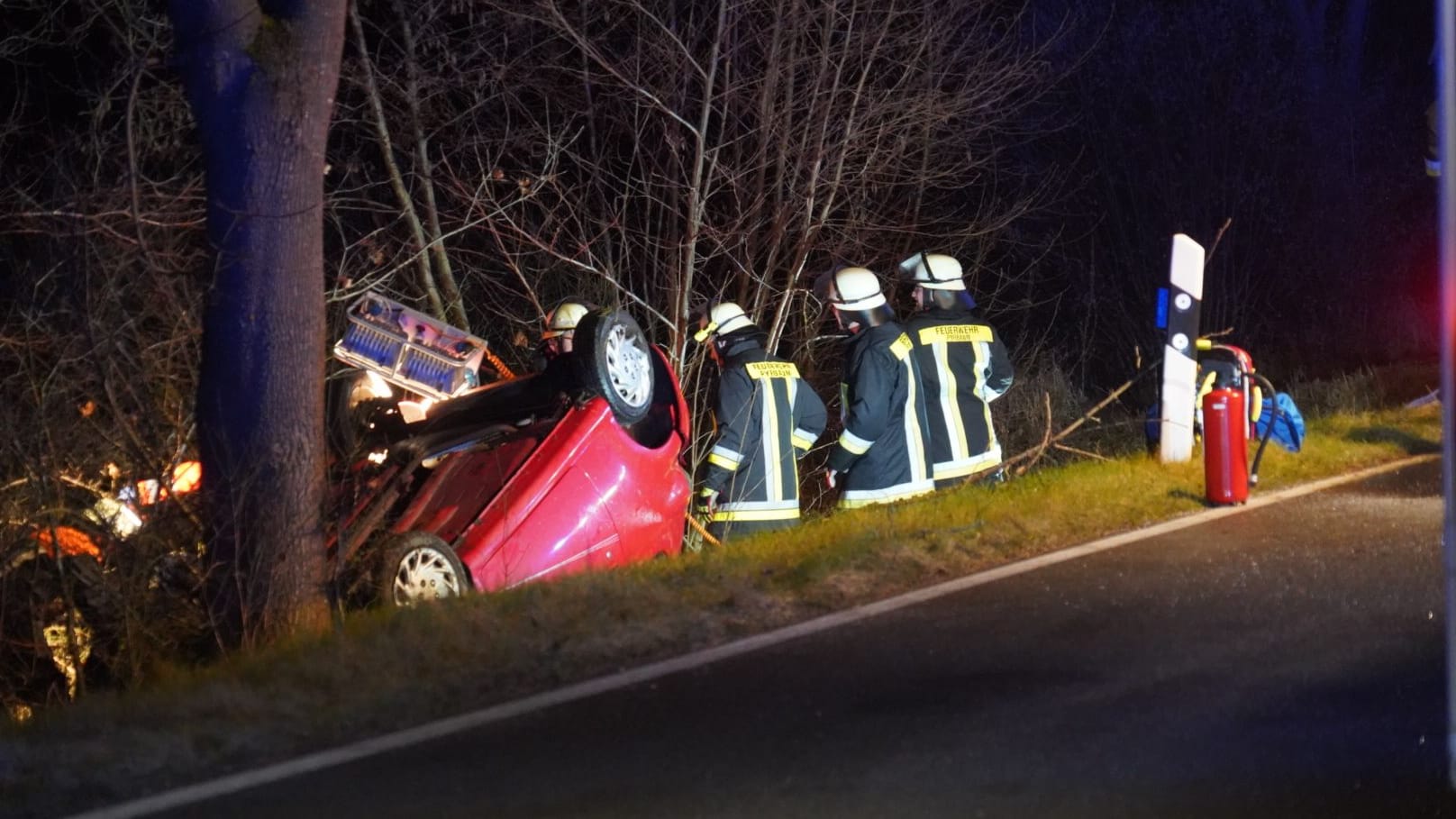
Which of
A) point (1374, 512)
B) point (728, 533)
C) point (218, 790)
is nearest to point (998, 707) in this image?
point (218, 790)

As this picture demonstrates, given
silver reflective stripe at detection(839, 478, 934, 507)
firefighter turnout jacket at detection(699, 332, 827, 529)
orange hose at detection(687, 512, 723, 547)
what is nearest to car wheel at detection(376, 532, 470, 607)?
firefighter turnout jacket at detection(699, 332, 827, 529)

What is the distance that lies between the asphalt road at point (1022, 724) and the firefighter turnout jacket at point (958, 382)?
3.28 meters

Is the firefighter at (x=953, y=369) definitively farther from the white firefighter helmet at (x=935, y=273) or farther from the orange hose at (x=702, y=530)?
the orange hose at (x=702, y=530)

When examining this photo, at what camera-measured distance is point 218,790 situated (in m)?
5.04

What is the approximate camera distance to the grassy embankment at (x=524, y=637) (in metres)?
5.38

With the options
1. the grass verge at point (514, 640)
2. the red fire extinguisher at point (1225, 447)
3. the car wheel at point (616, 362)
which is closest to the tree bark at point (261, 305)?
the grass verge at point (514, 640)

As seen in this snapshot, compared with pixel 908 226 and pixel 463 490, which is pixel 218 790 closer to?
Answer: pixel 463 490

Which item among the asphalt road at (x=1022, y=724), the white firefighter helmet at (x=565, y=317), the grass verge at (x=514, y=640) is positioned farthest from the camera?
the white firefighter helmet at (x=565, y=317)

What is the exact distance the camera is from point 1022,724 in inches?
201

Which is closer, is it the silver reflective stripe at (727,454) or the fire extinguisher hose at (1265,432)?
the fire extinguisher hose at (1265,432)

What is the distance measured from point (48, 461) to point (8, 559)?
0.49 m

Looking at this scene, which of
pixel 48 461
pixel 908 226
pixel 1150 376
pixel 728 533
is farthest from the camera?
pixel 1150 376

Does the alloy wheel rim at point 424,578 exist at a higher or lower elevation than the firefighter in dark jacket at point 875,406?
lower

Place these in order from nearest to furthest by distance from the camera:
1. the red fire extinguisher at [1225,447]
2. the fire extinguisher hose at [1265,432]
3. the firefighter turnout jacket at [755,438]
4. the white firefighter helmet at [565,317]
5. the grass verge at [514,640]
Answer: the grass verge at [514,640] < the red fire extinguisher at [1225,447] < the fire extinguisher hose at [1265,432] < the firefighter turnout jacket at [755,438] < the white firefighter helmet at [565,317]
